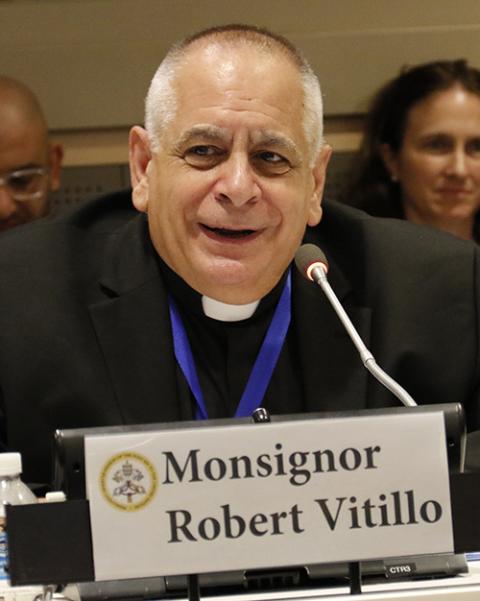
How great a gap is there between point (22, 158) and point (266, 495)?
2.43m

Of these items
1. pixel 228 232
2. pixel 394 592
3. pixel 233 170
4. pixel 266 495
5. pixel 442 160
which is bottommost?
pixel 394 592

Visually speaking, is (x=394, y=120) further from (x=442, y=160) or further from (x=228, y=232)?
(x=228, y=232)

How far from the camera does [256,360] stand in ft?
7.70

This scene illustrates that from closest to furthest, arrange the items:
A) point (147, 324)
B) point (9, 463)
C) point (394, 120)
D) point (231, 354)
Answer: point (9, 463)
point (147, 324)
point (231, 354)
point (394, 120)

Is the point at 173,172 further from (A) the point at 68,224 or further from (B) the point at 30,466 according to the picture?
(B) the point at 30,466

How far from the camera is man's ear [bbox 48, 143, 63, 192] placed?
12.3ft

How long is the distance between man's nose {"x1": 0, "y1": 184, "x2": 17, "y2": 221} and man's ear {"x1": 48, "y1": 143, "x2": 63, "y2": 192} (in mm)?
221

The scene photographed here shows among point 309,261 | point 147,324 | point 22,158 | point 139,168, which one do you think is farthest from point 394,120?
point 309,261

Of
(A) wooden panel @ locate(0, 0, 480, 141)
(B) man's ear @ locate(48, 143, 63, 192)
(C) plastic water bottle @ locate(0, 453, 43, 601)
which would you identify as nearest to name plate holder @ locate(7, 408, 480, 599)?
(C) plastic water bottle @ locate(0, 453, 43, 601)

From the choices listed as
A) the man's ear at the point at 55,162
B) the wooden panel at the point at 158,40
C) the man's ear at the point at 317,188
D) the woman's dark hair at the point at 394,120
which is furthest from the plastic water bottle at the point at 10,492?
the wooden panel at the point at 158,40

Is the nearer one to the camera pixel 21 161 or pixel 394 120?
pixel 21 161

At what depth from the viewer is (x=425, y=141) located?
3875 millimetres

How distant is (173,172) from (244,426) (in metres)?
1.11

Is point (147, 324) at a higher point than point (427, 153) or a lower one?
lower
